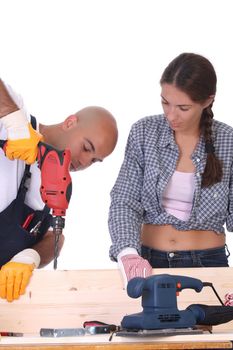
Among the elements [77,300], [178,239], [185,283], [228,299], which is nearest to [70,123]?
[178,239]

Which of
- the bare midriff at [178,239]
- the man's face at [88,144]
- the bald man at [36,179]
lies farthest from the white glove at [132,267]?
the man's face at [88,144]

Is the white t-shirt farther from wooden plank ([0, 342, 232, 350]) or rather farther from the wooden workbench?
wooden plank ([0, 342, 232, 350])

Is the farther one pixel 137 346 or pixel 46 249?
pixel 46 249

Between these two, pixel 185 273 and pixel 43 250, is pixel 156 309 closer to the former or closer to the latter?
pixel 185 273

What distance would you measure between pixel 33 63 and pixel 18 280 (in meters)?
1.46

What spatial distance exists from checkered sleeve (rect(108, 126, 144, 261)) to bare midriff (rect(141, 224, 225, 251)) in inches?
2.9

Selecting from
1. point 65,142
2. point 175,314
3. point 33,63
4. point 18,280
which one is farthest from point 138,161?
point 33,63

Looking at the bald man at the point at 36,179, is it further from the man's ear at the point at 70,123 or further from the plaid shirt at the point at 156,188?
the plaid shirt at the point at 156,188

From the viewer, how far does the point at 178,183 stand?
2.61m

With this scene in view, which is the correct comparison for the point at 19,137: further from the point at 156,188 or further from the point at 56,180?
the point at 156,188

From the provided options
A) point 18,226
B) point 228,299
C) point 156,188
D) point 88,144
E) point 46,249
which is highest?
point 88,144

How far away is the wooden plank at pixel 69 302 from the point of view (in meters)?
2.36

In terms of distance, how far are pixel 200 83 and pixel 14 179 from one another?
0.75m

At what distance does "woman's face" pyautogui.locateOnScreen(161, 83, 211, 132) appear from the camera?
2525mm
